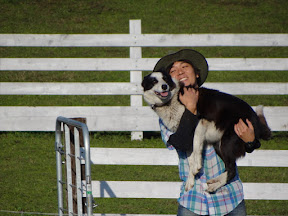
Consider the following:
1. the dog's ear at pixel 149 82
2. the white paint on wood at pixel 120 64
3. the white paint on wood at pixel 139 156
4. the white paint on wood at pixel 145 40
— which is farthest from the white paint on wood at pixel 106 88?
the dog's ear at pixel 149 82

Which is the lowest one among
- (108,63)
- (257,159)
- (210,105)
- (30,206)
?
(30,206)

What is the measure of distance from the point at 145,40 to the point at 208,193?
3.70 meters

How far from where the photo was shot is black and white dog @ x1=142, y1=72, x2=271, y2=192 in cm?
292

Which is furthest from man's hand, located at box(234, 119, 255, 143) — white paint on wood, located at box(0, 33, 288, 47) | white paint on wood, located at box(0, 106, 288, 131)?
white paint on wood, located at box(0, 33, 288, 47)

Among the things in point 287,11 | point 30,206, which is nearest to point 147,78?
point 30,206

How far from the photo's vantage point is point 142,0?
565 inches

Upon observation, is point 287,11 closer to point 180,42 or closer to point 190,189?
point 180,42

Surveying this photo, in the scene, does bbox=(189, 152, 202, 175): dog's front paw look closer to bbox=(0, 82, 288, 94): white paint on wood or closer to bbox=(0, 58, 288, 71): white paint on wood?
bbox=(0, 82, 288, 94): white paint on wood

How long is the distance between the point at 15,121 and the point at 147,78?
10.7 feet

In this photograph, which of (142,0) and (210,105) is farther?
(142,0)

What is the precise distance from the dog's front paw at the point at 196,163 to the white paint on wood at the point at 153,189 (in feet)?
5.15

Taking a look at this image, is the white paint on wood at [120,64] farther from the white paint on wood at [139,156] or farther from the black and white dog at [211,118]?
the black and white dog at [211,118]

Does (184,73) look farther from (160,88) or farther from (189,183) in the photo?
(189,183)

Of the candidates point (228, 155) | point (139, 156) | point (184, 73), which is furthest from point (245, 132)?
point (139, 156)
